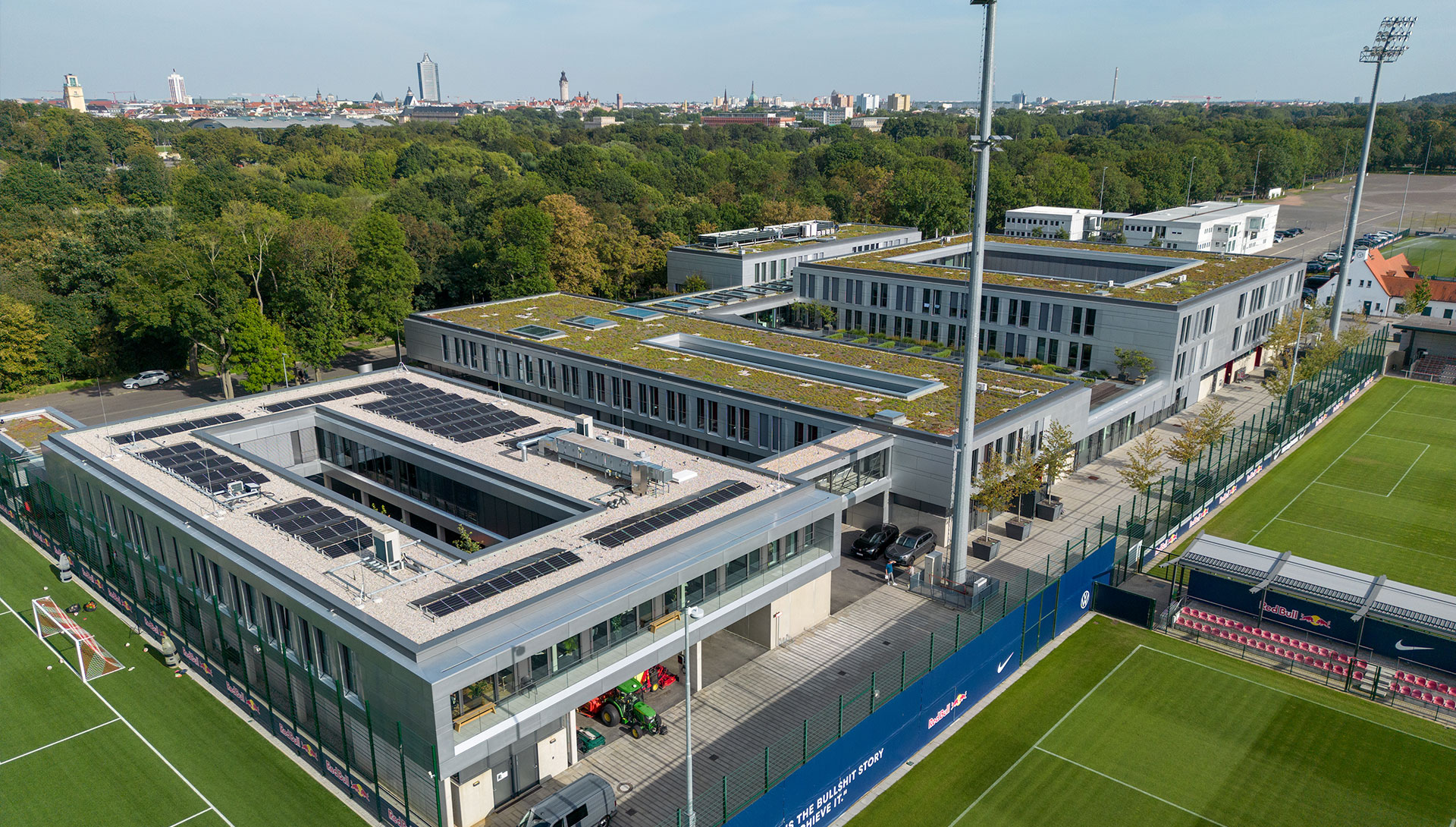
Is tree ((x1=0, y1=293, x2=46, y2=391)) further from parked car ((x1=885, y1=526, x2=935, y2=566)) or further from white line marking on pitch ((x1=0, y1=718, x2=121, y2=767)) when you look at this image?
parked car ((x1=885, y1=526, x2=935, y2=566))

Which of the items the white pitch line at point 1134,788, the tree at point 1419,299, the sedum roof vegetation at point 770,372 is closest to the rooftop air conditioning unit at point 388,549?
the white pitch line at point 1134,788

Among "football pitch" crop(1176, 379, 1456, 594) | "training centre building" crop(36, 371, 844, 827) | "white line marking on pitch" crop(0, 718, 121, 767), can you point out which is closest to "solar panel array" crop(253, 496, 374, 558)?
"training centre building" crop(36, 371, 844, 827)

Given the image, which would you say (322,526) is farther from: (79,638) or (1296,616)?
(1296,616)

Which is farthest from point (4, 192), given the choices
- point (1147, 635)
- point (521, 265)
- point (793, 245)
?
point (1147, 635)

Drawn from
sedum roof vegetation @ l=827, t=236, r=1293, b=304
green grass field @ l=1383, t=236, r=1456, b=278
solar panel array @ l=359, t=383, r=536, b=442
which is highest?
sedum roof vegetation @ l=827, t=236, r=1293, b=304

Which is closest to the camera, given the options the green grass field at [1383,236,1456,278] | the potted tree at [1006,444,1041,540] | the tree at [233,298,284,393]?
the potted tree at [1006,444,1041,540]

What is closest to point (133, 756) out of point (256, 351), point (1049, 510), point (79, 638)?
point (79, 638)

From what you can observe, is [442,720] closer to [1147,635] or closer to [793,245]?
[1147,635]
